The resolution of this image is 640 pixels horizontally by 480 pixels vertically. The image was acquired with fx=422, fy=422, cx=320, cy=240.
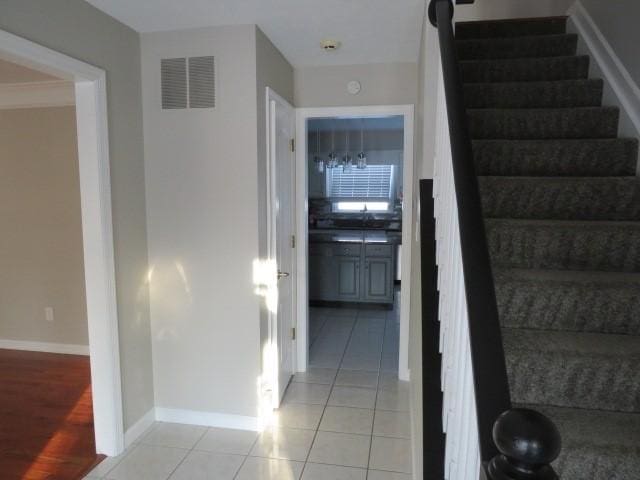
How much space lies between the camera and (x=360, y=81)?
129 inches

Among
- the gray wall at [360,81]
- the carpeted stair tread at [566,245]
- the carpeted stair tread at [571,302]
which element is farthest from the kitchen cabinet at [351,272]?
the carpeted stair tread at [571,302]

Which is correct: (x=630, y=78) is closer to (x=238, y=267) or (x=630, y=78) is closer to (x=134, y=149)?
(x=238, y=267)

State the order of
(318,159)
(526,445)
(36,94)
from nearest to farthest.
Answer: (526,445)
(36,94)
(318,159)

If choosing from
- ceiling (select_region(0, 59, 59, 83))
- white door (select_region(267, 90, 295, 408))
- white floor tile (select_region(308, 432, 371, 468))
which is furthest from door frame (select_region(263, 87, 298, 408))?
ceiling (select_region(0, 59, 59, 83))

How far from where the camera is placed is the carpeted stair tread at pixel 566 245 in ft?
5.47

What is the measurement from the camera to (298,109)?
3404mm

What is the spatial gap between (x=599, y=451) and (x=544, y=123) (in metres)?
1.70

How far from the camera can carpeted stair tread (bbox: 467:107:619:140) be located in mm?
2207

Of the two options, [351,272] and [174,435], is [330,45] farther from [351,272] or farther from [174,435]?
[351,272]

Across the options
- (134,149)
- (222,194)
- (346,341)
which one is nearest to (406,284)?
(346,341)

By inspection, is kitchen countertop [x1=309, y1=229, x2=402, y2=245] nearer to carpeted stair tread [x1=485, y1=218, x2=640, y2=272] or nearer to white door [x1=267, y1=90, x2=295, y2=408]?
white door [x1=267, y1=90, x2=295, y2=408]

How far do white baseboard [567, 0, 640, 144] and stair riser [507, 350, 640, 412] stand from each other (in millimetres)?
1352

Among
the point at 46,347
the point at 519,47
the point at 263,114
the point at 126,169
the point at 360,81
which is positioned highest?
the point at 519,47

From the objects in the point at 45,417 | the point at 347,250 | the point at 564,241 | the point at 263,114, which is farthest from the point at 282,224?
the point at 347,250
